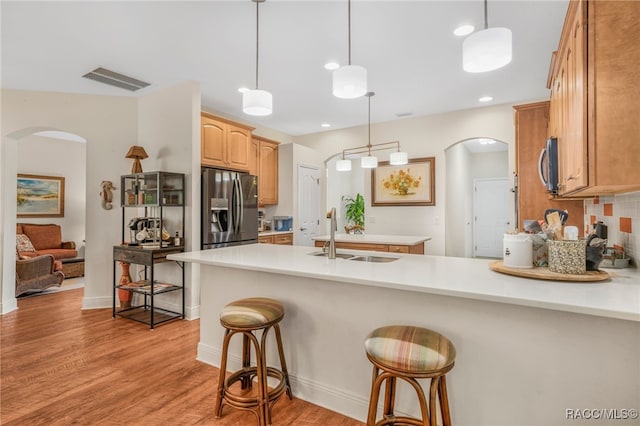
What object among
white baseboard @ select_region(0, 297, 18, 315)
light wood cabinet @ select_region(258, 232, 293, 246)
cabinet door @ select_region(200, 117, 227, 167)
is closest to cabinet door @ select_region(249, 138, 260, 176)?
cabinet door @ select_region(200, 117, 227, 167)

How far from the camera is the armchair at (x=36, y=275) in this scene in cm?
452

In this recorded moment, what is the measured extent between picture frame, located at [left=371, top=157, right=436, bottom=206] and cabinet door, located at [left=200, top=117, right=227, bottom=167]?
270 cm

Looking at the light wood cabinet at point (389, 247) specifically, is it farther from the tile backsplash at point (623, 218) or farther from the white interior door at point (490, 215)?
the white interior door at point (490, 215)

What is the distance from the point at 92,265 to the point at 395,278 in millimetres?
4121

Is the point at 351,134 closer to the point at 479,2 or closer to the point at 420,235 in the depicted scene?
the point at 420,235

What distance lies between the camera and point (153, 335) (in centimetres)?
326

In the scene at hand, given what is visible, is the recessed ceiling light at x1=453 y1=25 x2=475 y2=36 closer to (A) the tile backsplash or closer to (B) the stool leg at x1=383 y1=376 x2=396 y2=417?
(A) the tile backsplash

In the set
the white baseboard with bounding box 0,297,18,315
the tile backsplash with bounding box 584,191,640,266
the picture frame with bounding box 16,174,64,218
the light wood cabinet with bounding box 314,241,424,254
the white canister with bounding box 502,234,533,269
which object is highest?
the picture frame with bounding box 16,174,64,218

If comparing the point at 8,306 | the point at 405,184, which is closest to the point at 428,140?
the point at 405,184

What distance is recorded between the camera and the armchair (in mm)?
4523

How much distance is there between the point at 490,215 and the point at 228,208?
718cm

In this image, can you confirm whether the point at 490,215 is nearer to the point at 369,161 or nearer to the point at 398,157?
the point at 398,157

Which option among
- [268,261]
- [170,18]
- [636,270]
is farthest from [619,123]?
[170,18]

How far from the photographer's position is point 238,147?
4.64 metres
